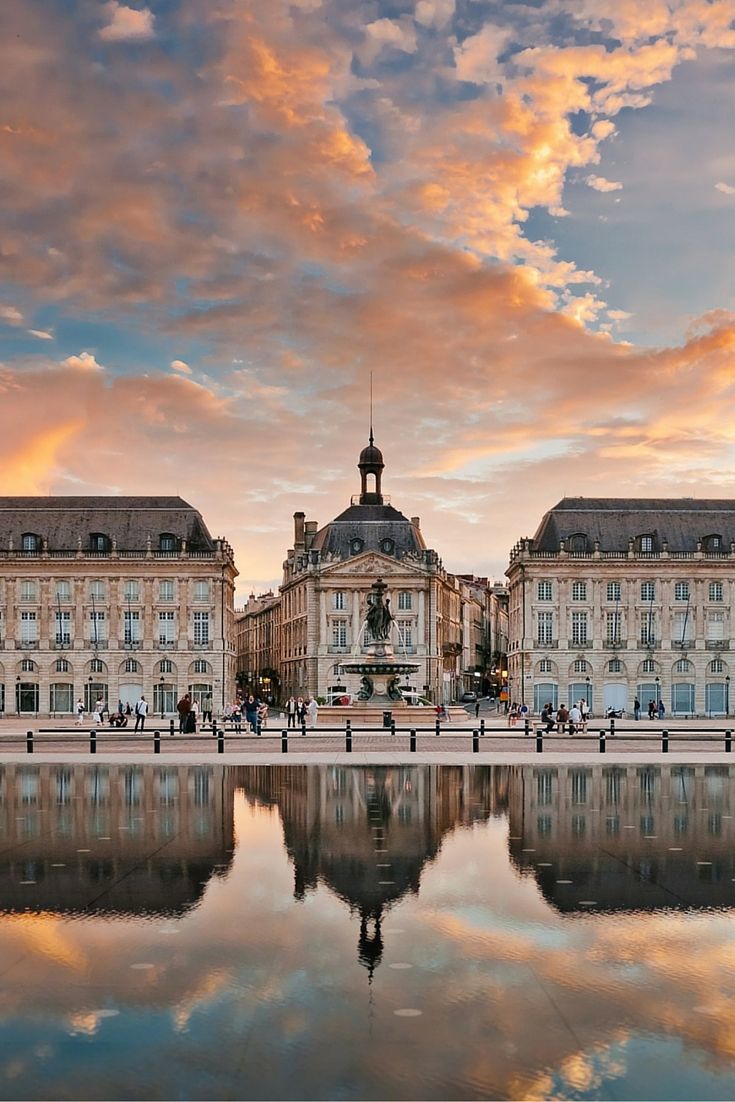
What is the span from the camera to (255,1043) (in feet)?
28.6

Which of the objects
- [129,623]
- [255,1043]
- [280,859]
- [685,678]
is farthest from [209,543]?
[255,1043]

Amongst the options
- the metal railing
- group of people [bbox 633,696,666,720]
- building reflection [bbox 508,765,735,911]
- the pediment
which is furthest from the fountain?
the pediment

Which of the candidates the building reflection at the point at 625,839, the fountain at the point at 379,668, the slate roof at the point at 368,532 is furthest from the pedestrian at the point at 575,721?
the slate roof at the point at 368,532

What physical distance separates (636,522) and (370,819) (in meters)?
86.0

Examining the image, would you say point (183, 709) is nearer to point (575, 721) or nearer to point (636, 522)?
point (575, 721)

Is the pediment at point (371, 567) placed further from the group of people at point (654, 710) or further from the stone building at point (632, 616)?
the group of people at point (654, 710)

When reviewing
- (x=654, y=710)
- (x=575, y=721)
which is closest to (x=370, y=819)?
(x=575, y=721)

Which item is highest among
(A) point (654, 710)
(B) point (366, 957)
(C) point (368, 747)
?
(B) point (366, 957)

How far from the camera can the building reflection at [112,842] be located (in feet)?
45.8

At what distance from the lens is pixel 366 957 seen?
36.4 feet

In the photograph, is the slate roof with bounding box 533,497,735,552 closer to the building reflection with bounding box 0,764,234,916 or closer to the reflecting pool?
the building reflection with bounding box 0,764,234,916

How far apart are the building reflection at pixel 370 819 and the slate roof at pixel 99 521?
6916 cm

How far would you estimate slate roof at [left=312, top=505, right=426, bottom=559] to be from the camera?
112m

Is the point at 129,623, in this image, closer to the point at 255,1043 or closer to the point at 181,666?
the point at 181,666
